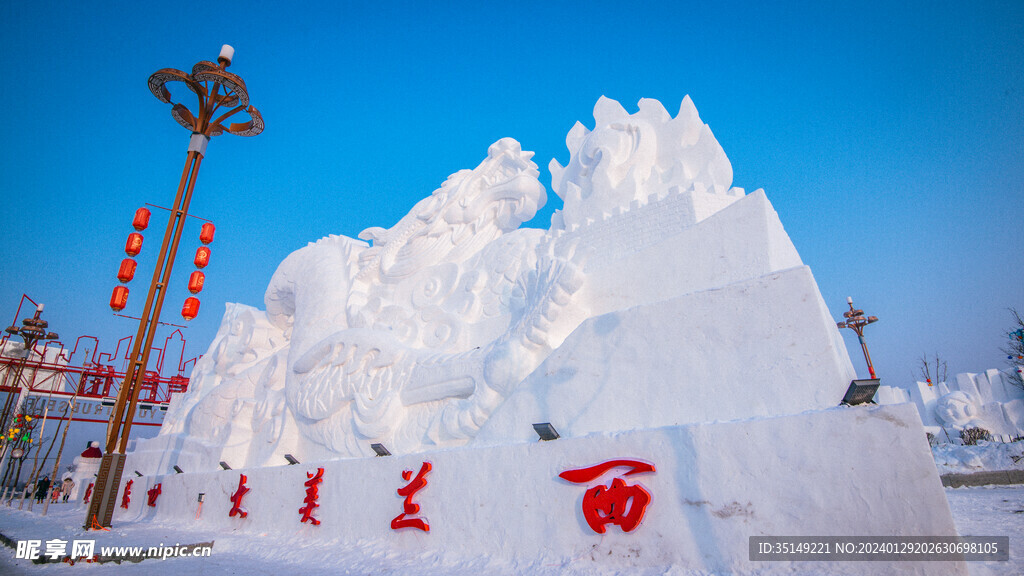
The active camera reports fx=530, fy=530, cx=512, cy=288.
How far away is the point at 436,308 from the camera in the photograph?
6363 mm

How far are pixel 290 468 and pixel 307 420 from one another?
45.3 inches

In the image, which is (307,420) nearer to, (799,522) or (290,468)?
(290,468)

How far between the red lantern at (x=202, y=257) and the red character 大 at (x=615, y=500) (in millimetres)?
6535

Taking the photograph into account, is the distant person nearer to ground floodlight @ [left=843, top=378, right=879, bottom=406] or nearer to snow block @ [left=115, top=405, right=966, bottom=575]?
snow block @ [left=115, top=405, right=966, bottom=575]

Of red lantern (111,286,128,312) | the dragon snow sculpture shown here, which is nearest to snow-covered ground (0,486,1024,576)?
the dragon snow sculpture

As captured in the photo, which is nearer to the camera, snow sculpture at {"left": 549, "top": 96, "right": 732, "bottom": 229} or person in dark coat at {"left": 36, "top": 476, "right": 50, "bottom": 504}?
snow sculpture at {"left": 549, "top": 96, "right": 732, "bottom": 229}

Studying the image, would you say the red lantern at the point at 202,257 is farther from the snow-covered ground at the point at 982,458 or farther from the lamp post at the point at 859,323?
the lamp post at the point at 859,323

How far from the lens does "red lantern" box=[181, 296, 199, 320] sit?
7184mm

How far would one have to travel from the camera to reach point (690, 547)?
2.33m

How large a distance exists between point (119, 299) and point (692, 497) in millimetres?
7247

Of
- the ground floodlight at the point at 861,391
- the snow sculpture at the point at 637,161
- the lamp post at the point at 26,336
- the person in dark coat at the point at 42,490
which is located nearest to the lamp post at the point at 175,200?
the snow sculpture at the point at 637,161

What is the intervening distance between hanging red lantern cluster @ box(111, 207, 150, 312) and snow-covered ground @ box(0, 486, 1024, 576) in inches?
107

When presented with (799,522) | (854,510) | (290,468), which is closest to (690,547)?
(799,522)

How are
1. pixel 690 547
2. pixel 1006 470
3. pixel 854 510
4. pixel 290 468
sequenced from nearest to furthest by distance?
pixel 854 510, pixel 690 547, pixel 290 468, pixel 1006 470
